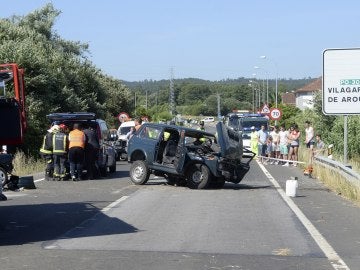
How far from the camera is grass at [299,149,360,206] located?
16800mm

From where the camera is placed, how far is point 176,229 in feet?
38.7

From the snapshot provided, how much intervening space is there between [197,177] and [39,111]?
16.1 m

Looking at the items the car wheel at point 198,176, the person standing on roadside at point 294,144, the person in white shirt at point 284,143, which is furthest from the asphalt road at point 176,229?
the person in white shirt at point 284,143

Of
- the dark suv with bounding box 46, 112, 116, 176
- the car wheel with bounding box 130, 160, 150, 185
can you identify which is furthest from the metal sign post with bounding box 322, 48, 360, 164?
the dark suv with bounding box 46, 112, 116, 176

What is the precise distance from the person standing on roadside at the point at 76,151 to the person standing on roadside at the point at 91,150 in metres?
0.60

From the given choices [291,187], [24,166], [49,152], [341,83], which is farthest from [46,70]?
[291,187]

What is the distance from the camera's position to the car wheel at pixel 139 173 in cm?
2019

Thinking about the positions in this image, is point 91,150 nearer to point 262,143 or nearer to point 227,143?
point 227,143

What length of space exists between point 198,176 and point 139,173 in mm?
1813

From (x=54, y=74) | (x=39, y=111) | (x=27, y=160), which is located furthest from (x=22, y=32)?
(x=27, y=160)

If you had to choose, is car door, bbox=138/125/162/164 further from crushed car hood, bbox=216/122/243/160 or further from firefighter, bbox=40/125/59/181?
firefighter, bbox=40/125/59/181

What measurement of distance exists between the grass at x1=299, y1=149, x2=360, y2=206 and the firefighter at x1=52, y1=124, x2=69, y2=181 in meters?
7.82

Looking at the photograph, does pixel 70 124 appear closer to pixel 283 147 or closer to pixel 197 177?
pixel 197 177

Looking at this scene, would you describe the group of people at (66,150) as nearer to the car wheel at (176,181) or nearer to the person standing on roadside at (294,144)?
the car wheel at (176,181)
